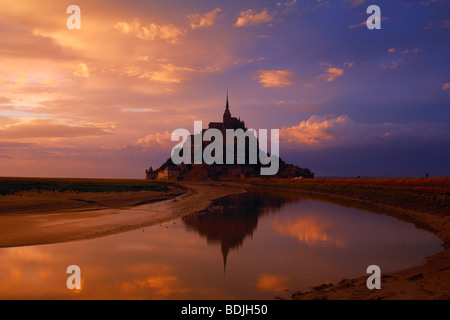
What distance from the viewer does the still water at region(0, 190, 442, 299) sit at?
10672mm

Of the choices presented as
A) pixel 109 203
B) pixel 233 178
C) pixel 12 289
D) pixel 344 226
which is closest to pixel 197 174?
pixel 233 178

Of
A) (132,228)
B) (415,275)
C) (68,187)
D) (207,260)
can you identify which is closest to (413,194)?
(415,275)

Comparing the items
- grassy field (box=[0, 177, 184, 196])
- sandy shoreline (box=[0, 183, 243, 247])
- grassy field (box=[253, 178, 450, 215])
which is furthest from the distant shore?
grassy field (box=[0, 177, 184, 196])

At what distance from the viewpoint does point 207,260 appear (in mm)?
14523

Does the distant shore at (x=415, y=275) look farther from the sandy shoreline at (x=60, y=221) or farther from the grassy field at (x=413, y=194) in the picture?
the sandy shoreline at (x=60, y=221)

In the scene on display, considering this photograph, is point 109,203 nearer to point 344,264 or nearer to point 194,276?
point 194,276

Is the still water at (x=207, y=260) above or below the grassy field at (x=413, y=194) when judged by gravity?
below

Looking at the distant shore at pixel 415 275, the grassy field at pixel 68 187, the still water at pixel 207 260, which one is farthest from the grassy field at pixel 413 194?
the grassy field at pixel 68 187

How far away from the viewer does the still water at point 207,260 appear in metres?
10.7

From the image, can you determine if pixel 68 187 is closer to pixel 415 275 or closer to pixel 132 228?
pixel 132 228

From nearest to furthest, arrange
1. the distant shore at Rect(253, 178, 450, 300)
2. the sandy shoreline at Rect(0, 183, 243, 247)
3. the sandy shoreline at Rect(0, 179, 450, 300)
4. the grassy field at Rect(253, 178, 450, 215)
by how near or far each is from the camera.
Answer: the distant shore at Rect(253, 178, 450, 300)
the sandy shoreline at Rect(0, 179, 450, 300)
the sandy shoreline at Rect(0, 183, 243, 247)
the grassy field at Rect(253, 178, 450, 215)

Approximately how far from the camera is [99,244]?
16828 millimetres

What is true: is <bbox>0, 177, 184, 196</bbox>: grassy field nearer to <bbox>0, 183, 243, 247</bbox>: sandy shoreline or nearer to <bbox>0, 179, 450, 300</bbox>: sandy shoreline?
<bbox>0, 183, 243, 247</bbox>: sandy shoreline
